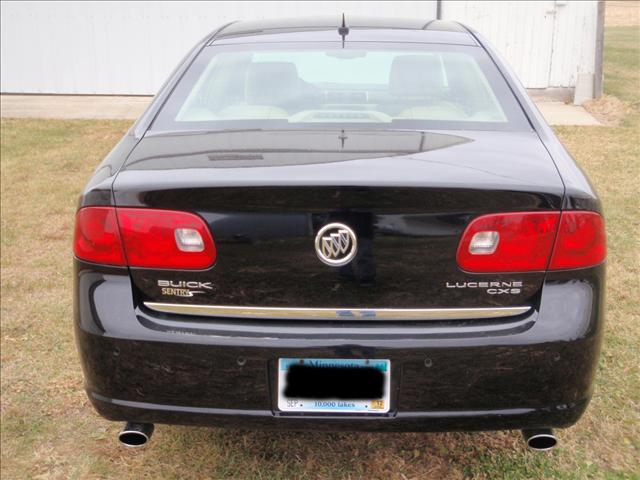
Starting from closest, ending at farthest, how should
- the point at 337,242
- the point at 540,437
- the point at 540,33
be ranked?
the point at 337,242, the point at 540,437, the point at 540,33

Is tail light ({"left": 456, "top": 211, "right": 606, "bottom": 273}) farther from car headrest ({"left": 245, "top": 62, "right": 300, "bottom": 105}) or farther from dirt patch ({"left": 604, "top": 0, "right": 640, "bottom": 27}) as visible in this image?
dirt patch ({"left": 604, "top": 0, "right": 640, "bottom": 27})

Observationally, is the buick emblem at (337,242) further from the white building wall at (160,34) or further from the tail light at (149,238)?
the white building wall at (160,34)

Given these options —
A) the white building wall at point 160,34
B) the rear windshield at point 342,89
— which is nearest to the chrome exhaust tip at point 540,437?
the rear windshield at point 342,89

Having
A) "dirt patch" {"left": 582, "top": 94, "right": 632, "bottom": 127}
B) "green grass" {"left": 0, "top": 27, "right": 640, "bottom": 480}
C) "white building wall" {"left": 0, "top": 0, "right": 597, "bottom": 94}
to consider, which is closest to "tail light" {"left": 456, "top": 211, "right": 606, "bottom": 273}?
"green grass" {"left": 0, "top": 27, "right": 640, "bottom": 480}

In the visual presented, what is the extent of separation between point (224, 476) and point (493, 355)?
1.13 meters

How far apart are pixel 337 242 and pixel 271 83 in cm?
113

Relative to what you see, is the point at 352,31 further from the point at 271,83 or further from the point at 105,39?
the point at 105,39

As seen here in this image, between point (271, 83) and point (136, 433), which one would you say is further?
point (271, 83)

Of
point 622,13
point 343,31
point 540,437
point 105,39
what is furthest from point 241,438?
point 622,13

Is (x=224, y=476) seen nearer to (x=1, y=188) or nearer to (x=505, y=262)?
(x=505, y=262)

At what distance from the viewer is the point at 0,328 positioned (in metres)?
3.78

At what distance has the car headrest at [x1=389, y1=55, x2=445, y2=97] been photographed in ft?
9.25

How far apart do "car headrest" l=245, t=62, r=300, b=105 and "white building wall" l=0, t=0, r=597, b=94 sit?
749cm

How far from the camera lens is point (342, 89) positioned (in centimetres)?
303
